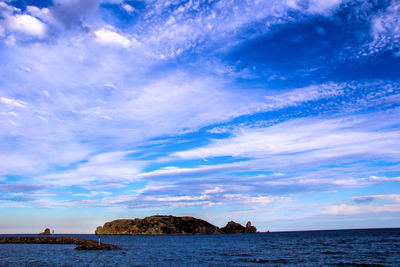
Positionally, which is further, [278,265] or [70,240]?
[70,240]

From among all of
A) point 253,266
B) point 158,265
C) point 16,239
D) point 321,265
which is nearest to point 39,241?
point 16,239

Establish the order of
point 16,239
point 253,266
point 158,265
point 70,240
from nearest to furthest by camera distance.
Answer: point 253,266
point 158,265
point 70,240
point 16,239

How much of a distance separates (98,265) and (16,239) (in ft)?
340

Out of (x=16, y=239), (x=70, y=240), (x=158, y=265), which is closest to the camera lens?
(x=158, y=265)

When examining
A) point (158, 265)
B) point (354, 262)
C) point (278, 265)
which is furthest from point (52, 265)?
point (354, 262)

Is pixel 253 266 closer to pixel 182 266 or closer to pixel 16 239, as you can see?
pixel 182 266

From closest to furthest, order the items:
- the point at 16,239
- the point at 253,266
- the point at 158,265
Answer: the point at 253,266
the point at 158,265
the point at 16,239

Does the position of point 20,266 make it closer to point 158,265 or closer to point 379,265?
point 158,265

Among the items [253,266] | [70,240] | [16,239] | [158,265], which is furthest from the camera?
[16,239]

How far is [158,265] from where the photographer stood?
163 ft

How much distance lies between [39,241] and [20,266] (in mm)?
88012

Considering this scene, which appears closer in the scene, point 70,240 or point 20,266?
point 20,266

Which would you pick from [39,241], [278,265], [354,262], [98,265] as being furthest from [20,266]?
[39,241]

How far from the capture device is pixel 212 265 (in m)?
49.0
